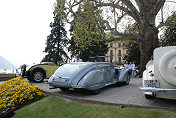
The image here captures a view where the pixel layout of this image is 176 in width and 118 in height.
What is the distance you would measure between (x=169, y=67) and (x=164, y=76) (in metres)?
0.25

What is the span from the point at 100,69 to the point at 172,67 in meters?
3.09

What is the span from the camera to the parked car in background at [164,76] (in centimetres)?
387

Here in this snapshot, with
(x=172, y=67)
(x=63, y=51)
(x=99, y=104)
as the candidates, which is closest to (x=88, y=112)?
(x=99, y=104)

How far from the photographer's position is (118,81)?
25.7 feet

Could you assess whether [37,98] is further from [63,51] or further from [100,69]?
[63,51]

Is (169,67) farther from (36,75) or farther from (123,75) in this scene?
(36,75)

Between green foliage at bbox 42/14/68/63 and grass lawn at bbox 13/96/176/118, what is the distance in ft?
97.3

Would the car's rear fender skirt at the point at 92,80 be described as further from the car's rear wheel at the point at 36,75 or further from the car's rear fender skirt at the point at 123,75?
the car's rear wheel at the point at 36,75

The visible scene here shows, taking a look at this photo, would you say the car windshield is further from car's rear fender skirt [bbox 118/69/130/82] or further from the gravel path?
car's rear fender skirt [bbox 118/69/130/82]

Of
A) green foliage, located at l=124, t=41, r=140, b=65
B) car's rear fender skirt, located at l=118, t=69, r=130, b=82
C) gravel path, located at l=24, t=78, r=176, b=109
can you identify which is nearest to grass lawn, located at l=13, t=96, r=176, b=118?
gravel path, located at l=24, t=78, r=176, b=109

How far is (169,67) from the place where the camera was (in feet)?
12.8

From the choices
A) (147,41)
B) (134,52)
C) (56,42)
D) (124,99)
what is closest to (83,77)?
(124,99)

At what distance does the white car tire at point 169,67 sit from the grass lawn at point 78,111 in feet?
2.57

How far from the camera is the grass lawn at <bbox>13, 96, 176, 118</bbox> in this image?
3.68m
